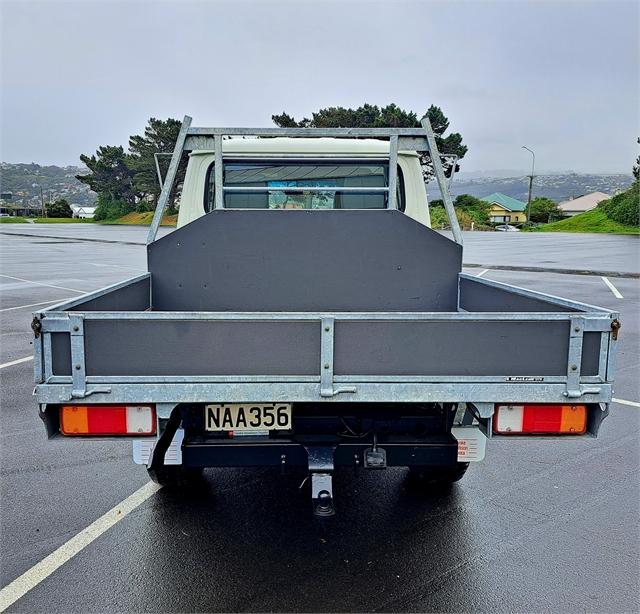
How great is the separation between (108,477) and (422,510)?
2.09 meters

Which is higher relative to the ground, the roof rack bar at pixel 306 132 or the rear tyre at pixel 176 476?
the roof rack bar at pixel 306 132

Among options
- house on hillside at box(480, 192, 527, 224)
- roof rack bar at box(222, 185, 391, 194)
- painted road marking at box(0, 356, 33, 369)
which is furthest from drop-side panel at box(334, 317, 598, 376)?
house on hillside at box(480, 192, 527, 224)

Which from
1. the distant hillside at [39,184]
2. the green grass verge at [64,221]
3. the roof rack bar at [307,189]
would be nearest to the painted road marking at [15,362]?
the roof rack bar at [307,189]

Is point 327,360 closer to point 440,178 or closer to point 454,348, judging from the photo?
point 454,348

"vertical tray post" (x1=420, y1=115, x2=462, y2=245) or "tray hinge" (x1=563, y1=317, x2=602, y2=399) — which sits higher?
"vertical tray post" (x1=420, y1=115, x2=462, y2=245)

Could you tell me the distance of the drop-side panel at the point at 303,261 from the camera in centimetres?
407

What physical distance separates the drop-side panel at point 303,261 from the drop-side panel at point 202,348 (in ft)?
5.03

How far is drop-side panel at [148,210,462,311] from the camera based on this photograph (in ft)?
13.3

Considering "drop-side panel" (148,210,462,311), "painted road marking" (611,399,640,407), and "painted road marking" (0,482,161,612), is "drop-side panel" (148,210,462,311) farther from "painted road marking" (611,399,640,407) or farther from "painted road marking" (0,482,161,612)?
"painted road marking" (611,399,640,407)

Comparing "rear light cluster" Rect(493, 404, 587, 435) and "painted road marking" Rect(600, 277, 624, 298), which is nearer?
"rear light cluster" Rect(493, 404, 587, 435)

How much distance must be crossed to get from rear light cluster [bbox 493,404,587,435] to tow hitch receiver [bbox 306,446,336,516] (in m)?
0.81

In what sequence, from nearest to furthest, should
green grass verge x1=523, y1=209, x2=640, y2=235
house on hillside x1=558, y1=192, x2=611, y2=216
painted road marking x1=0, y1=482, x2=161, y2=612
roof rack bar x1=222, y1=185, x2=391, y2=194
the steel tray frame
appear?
1. the steel tray frame
2. painted road marking x1=0, y1=482, x2=161, y2=612
3. roof rack bar x1=222, y1=185, x2=391, y2=194
4. green grass verge x1=523, y1=209, x2=640, y2=235
5. house on hillside x1=558, y1=192, x2=611, y2=216

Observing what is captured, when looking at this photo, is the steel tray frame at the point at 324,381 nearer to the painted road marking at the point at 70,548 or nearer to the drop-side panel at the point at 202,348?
the drop-side panel at the point at 202,348

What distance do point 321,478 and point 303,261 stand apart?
159 cm
